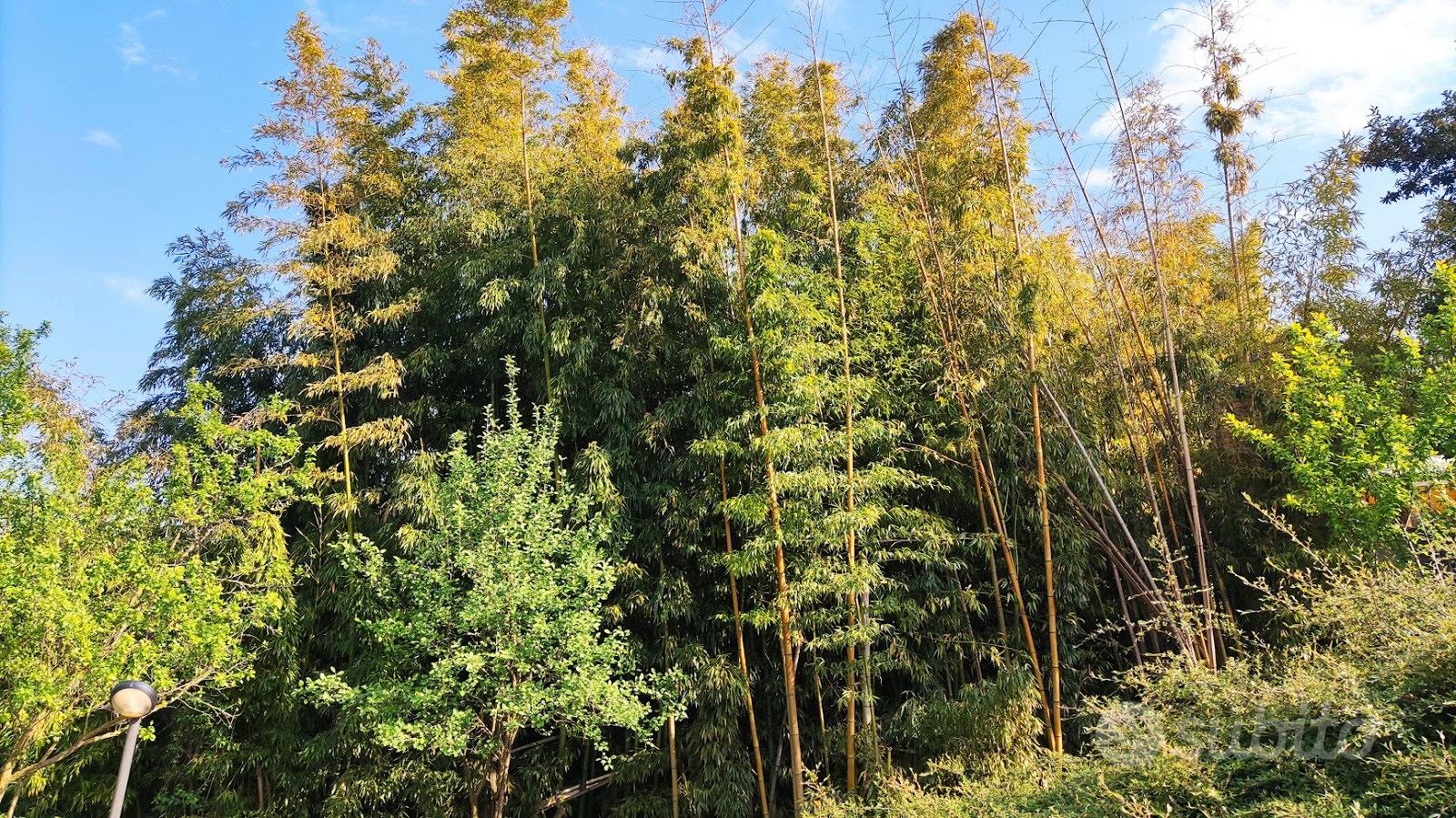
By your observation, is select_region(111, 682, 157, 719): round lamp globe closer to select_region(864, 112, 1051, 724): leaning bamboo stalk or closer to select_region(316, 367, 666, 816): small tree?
select_region(316, 367, 666, 816): small tree

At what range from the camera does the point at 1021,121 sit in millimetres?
5898

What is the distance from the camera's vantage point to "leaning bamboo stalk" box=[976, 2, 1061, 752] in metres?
5.21

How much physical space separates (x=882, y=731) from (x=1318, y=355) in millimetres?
3715

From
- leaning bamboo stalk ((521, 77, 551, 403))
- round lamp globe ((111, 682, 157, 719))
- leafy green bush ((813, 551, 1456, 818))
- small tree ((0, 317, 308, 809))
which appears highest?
leaning bamboo stalk ((521, 77, 551, 403))

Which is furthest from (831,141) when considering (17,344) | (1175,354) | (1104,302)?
(17,344)

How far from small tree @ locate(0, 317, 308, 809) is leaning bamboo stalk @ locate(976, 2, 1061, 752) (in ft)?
16.1

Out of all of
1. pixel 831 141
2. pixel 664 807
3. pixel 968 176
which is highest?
pixel 831 141

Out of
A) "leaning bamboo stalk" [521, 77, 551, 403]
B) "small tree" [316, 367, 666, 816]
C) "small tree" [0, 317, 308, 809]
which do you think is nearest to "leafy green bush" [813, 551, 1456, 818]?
"small tree" [316, 367, 666, 816]

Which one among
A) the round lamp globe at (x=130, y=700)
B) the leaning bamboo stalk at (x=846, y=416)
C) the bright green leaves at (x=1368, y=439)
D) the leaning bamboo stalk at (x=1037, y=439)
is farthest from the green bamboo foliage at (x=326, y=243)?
the bright green leaves at (x=1368, y=439)

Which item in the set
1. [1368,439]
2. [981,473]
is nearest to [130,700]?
[981,473]

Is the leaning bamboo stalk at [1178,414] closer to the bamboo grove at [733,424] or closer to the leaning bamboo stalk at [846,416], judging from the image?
the bamboo grove at [733,424]

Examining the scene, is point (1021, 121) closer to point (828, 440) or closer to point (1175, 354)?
point (1175, 354)

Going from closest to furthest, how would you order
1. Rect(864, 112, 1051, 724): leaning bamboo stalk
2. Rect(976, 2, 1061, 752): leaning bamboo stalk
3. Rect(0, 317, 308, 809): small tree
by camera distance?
1. Rect(0, 317, 308, 809): small tree
2. Rect(976, 2, 1061, 752): leaning bamboo stalk
3. Rect(864, 112, 1051, 724): leaning bamboo stalk

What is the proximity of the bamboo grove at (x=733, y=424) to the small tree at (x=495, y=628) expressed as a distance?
37 millimetres
